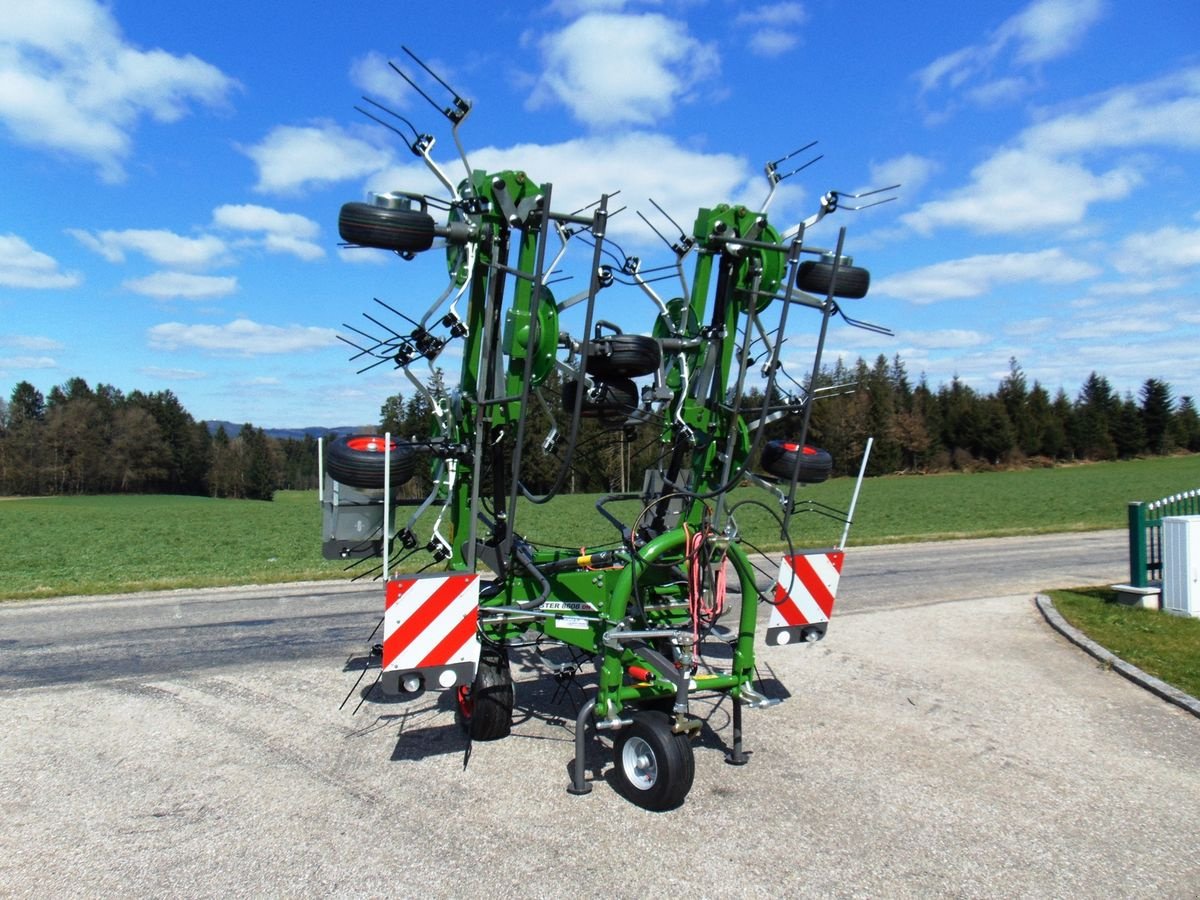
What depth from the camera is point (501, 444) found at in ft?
18.3

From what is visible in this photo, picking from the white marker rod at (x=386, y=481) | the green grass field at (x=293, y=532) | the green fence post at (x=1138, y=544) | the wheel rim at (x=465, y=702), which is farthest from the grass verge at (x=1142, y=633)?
the white marker rod at (x=386, y=481)

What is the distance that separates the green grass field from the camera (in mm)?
14062

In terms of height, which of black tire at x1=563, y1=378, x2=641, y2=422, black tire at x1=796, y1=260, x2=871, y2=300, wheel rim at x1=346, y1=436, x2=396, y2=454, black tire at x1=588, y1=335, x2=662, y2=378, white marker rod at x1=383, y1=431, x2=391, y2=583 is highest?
black tire at x1=796, y1=260, x2=871, y2=300

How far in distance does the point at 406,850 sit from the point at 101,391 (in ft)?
335

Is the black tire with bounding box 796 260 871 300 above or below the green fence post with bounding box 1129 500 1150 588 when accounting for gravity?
above

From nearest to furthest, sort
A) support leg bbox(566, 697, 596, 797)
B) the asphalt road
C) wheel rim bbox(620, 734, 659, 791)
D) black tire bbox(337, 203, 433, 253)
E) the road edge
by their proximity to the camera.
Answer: the asphalt road
wheel rim bbox(620, 734, 659, 791)
support leg bbox(566, 697, 596, 797)
black tire bbox(337, 203, 433, 253)
the road edge

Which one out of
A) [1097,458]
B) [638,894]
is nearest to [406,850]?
[638,894]

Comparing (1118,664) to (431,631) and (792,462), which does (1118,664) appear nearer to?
(792,462)

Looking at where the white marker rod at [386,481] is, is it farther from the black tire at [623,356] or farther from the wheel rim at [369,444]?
the black tire at [623,356]

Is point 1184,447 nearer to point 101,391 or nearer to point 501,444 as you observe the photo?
point 501,444

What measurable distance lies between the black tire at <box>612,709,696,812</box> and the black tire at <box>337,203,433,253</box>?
113 inches

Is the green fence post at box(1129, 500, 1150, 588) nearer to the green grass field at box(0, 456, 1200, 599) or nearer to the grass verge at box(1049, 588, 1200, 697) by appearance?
the grass verge at box(1049, 588, 1200, 697)

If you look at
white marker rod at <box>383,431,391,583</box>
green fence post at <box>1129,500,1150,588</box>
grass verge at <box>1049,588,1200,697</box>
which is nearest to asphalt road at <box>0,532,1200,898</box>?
grass verge at <box>1049,588,1200,697</box>

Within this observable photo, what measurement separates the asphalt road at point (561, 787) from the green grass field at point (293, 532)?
2.62 m
